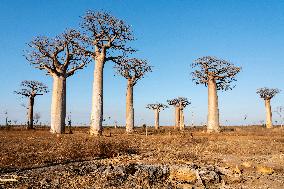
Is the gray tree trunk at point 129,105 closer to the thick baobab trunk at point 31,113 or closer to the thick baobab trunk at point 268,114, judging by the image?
the thick baobab trunk at point 31,113

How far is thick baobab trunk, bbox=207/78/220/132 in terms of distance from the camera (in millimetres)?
30781

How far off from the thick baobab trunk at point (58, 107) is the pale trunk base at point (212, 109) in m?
13.2

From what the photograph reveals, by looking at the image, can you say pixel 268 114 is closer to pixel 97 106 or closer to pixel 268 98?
pixel 268 98

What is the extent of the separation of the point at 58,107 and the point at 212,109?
45.0 ft

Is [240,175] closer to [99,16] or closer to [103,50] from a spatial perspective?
[103,50]

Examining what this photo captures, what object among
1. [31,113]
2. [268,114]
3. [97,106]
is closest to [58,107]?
[97,106]

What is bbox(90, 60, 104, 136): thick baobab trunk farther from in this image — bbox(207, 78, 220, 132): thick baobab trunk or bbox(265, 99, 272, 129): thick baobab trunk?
bbox(265, 99, 272, 129): thick baobab trunk

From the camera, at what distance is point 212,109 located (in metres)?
31.0

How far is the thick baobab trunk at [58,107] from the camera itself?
76.3 feet

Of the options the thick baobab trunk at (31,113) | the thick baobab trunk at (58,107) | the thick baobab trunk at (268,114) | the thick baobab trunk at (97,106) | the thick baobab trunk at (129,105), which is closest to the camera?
the thick baobab trunk at (97,106)

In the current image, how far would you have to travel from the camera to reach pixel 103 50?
22.8 m

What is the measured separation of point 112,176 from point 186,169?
1948 mm

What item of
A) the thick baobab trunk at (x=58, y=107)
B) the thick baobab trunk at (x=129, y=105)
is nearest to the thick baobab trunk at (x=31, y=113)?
the thick baobab trunk at (x=129, y=105)

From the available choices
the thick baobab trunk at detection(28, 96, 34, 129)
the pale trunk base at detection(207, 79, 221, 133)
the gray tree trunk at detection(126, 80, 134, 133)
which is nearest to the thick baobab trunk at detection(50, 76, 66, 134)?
the gray tree trunk at detection(126, 80, 134, 133)
